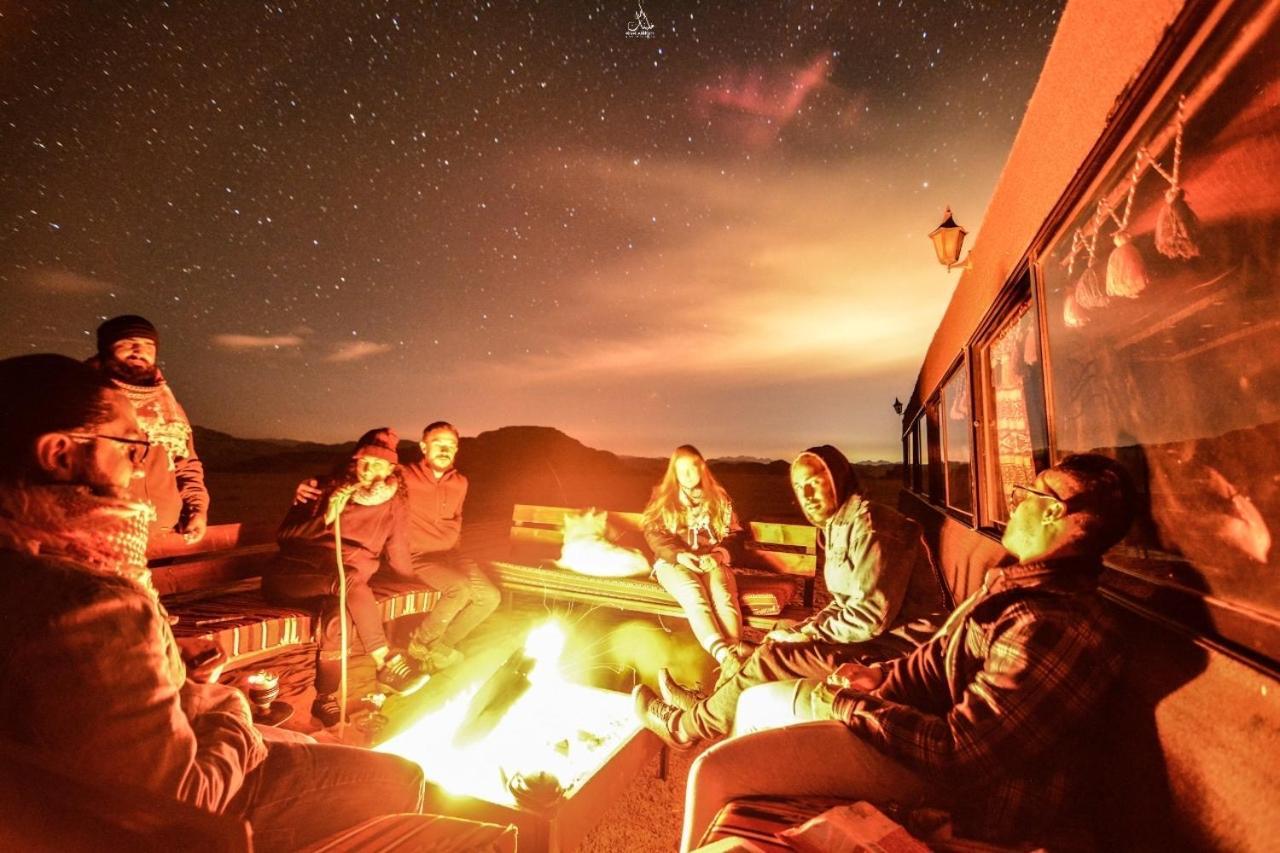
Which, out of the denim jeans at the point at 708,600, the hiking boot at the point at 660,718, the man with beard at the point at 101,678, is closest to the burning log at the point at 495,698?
the hiking boot at the point at 660,718

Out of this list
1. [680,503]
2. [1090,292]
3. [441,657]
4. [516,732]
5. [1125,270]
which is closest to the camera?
[1125,270]

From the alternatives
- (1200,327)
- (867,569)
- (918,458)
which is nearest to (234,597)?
(867,569)

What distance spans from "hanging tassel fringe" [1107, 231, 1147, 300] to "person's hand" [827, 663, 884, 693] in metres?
1.78

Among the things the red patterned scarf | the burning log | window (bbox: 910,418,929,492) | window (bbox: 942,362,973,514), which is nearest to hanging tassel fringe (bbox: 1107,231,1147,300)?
window (bbox: 942,362,973,514)

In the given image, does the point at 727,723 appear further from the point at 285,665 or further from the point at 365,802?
the point at 285,665

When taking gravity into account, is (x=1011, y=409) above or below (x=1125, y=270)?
below

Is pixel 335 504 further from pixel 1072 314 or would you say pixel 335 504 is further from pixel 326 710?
pixel 1072 314

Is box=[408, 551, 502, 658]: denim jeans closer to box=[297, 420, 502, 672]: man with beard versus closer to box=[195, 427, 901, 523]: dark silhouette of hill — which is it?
box=[297, 420, 502, 672]: man with beard

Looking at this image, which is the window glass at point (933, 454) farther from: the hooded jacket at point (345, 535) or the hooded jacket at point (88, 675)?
the hooded jacket at point (88, 675)

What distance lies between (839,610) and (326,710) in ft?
11.1

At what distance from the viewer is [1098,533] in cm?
178

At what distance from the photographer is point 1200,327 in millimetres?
1631

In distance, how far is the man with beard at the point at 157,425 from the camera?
3713 millimetres

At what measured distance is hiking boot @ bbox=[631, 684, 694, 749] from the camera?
9.54 feet
